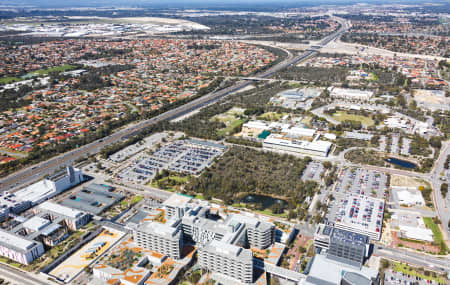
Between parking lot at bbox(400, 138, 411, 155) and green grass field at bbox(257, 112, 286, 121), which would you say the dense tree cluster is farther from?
green grass field at bbox(257, 112, 286, 121)

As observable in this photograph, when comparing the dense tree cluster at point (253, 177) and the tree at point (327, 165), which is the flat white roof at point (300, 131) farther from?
the tree at point (327, 165)

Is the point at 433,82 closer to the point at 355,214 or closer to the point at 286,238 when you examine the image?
the point at 355,214

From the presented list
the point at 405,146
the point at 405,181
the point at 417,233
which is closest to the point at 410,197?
the point at 405,181

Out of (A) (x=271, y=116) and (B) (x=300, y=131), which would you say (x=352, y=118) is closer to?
(B) (x=300, y=131)

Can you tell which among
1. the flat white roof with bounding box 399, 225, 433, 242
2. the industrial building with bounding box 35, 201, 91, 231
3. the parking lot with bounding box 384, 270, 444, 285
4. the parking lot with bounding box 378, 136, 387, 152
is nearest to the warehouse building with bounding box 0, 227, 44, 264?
the industrial building with bounding box 35, 201, 91, 231

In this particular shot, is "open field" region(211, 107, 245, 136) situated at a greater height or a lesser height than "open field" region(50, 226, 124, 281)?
greater

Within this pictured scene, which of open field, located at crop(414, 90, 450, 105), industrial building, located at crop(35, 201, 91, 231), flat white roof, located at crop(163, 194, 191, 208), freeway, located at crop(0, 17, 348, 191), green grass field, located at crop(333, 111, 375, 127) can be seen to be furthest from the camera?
open field, located at crop(414, 90, 450, 105)
